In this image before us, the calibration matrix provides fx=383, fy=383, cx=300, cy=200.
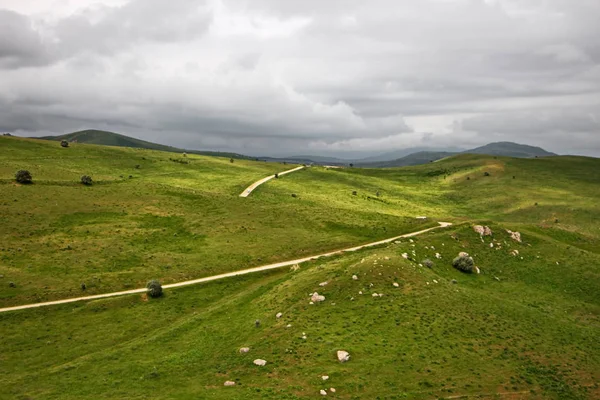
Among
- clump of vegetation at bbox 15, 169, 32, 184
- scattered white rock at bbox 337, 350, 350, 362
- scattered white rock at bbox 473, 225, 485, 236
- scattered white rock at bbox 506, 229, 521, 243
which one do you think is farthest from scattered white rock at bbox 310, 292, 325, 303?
clump of vegetation at bbox 15, 169, 32, 184

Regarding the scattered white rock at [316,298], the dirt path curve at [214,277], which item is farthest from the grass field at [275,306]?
the dirt path curve at [214,277]

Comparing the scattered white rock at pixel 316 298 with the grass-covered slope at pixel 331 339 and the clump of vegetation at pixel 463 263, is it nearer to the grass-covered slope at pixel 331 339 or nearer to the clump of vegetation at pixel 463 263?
the grass-covered slope at pixel 331 339

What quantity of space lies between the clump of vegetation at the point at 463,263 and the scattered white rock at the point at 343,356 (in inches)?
1311

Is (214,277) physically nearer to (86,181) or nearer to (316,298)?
(316,298)

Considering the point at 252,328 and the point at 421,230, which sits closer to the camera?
the point at 252,328

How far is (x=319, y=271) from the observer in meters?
54.8

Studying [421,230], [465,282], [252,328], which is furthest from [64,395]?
[421,230]

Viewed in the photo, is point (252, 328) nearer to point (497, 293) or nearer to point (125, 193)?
point (497, 293)

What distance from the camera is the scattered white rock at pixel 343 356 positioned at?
116 feet

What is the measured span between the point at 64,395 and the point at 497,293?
178ft

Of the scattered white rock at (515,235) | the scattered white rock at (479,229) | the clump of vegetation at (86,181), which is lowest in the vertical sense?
the scattered white rock at (515,235)

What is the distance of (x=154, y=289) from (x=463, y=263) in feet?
156

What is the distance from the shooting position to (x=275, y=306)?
47.2 metres

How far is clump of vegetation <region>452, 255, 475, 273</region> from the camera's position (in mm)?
61188
